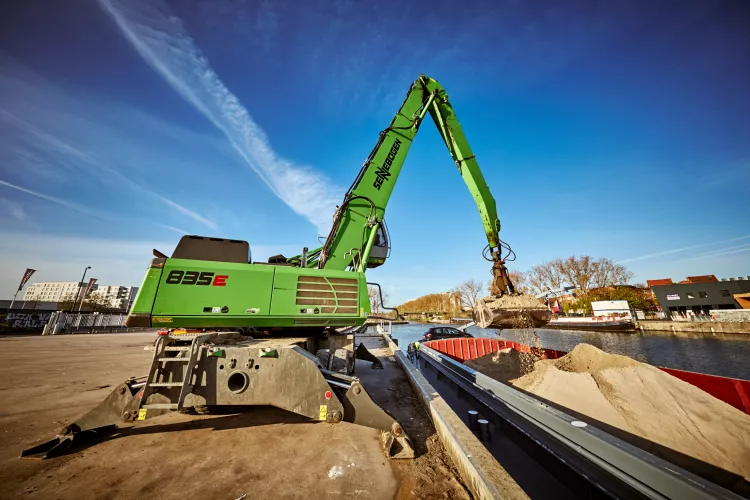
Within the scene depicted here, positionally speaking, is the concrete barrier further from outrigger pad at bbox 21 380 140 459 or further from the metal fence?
the metal fence

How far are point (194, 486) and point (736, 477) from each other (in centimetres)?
630

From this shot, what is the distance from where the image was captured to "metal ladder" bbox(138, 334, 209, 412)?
3239mm

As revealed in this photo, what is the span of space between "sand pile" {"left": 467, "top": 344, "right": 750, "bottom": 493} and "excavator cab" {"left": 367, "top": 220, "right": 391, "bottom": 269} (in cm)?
462

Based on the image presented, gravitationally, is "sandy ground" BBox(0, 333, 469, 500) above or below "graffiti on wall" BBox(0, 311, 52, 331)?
below

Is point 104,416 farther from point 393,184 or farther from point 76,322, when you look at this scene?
point 76,322

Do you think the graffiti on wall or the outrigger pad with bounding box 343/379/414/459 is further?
the graffiti on wall

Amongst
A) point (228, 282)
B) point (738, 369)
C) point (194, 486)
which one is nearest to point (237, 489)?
point (194, 486)

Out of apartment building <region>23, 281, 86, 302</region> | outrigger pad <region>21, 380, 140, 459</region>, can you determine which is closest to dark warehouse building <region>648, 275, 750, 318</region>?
outrigger pad <region>21, 380, 140, 459</region>

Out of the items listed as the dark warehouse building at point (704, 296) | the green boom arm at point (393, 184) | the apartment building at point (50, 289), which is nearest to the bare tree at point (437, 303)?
the dark warehouse building at point (704, 296)

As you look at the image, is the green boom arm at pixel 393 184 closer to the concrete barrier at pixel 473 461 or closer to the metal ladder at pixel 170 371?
the metal ladder at pixel 170 371

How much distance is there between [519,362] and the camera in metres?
9.95

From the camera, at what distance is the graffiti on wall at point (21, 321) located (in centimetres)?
2255

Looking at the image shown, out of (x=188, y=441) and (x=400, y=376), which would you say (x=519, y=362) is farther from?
(x=188, y=441)

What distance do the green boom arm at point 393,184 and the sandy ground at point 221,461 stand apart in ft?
9.84
